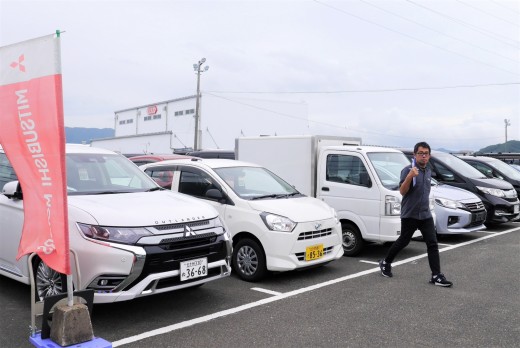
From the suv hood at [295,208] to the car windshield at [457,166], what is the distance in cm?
515

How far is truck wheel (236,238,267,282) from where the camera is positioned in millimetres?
5840

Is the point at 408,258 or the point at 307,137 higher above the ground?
the point at 307,137

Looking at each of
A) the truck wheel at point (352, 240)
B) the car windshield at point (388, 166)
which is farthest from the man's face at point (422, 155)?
the truck wheel at point (352, 240)

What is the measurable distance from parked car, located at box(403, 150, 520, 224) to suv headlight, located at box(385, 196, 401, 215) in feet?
11.8

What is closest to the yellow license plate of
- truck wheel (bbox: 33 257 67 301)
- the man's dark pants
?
the man's dark pants

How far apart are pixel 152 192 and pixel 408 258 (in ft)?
14.4

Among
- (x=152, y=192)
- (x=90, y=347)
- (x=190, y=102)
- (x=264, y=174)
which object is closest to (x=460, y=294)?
(x=264, y=174)

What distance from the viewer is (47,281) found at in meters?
4.38

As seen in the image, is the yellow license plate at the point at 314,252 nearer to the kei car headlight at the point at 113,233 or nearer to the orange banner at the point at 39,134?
the kei car headlight at the point at 113,233

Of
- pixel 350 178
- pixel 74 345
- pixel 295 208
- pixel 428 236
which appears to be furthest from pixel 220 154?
pixel 74 345

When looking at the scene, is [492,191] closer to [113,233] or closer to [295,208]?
[295,208]

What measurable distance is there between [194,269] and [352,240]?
12.7 feet

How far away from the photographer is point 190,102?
47.0m

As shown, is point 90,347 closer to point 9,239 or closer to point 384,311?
point 9,239
